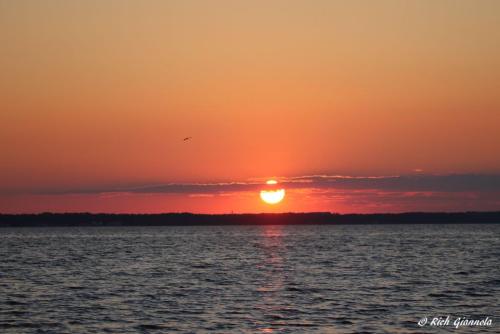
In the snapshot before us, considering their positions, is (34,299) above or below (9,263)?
below

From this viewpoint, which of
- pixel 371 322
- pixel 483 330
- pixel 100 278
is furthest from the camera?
pixel 100 278

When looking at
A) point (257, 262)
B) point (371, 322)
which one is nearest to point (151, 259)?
point (257, 262)

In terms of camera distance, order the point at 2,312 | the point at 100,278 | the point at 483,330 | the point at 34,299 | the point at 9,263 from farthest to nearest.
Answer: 1. the point at 9,263
2. the point at 100,278
3. the point at 34,299
4. the point at 2,312
5. the point at 483,330

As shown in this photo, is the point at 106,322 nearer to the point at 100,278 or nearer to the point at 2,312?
the point at 2,312

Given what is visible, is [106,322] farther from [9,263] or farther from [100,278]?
[9,263]

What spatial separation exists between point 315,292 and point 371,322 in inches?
574

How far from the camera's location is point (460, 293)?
193 ft

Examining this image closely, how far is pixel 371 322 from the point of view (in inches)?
1783

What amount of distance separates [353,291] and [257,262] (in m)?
37.8

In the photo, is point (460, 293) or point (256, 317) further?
point (460, 293)

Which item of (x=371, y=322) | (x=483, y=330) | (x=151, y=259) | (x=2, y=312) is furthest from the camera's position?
(x=151, y=259)

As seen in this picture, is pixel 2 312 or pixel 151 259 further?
pixel 151 259

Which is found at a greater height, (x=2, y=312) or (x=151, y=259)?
(x=151, y=259)

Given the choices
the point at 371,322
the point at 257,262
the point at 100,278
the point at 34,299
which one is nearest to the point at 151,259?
the point at 257,262
